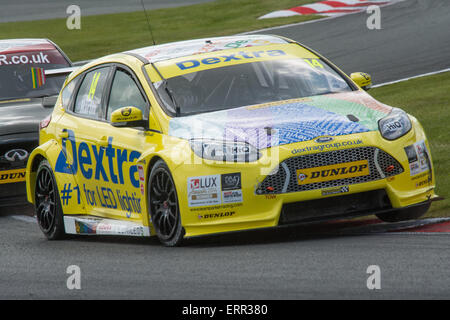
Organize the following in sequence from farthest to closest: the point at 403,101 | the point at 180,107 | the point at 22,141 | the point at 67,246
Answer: the point at 403,101
the point at 22,141
the point at 67,246
the point at 180,107

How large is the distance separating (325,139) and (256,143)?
0.50 meters

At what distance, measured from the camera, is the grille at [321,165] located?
7.45m

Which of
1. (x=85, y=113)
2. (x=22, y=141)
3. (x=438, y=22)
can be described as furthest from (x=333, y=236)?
(x=438, y=22)

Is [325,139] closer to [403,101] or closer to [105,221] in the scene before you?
[105,221]

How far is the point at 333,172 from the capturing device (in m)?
7.53

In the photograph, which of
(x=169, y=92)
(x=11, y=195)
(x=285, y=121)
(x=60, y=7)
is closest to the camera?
(x=285, y=121)

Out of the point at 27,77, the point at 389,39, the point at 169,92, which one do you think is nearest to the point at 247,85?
the point at 169,92

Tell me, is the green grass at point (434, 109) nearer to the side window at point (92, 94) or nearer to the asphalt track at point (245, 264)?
the asphalt track at point (245, 264)

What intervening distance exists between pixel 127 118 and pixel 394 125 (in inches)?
80.5

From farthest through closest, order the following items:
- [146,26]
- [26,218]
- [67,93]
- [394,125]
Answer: [146,26] < [26,218] < [67,93] < [394,125]

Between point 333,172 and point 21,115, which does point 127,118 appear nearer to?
point 333,172

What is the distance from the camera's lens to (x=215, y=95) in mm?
8586

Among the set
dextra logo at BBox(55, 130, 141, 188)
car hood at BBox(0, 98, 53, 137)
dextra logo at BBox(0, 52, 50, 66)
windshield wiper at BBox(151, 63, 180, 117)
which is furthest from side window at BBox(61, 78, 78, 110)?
dextra logo at BBox(0, 52, 50, 66)
